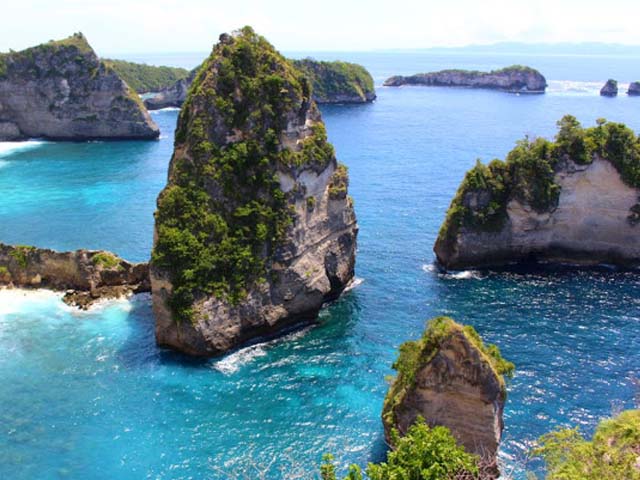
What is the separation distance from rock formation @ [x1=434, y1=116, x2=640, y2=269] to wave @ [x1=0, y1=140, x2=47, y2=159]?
100603 millimetres

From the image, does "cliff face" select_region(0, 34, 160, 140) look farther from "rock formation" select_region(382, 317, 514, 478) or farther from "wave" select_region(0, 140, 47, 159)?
"rock formation" select_region(382, 317, 514, 478)

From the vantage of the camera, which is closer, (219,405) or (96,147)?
(219,405)

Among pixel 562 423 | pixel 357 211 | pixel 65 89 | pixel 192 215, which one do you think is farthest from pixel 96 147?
pixel 562 423

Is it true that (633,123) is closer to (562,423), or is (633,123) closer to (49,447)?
(562,423)

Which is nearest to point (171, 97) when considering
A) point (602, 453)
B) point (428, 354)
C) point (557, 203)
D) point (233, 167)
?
point (233, 167)

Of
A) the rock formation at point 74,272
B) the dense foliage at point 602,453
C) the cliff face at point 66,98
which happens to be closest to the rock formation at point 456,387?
the dense foliage at point 602,453

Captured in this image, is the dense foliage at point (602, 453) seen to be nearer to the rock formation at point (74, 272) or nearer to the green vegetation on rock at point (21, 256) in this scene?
the rock formation at point (74, 272)

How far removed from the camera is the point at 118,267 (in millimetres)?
61281

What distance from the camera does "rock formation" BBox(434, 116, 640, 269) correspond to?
215ft

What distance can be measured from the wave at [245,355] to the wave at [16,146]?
96.3m

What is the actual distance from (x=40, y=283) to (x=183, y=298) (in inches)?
834

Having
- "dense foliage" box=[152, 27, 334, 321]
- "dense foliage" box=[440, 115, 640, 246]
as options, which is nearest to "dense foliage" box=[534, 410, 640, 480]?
"dense foliage" box=[152, 27, 334, 321]

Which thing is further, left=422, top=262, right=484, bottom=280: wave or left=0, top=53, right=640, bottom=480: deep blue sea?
left=422, top=262, right=484, bottom=280: wave

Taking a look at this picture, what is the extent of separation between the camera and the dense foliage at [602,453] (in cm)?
2727
